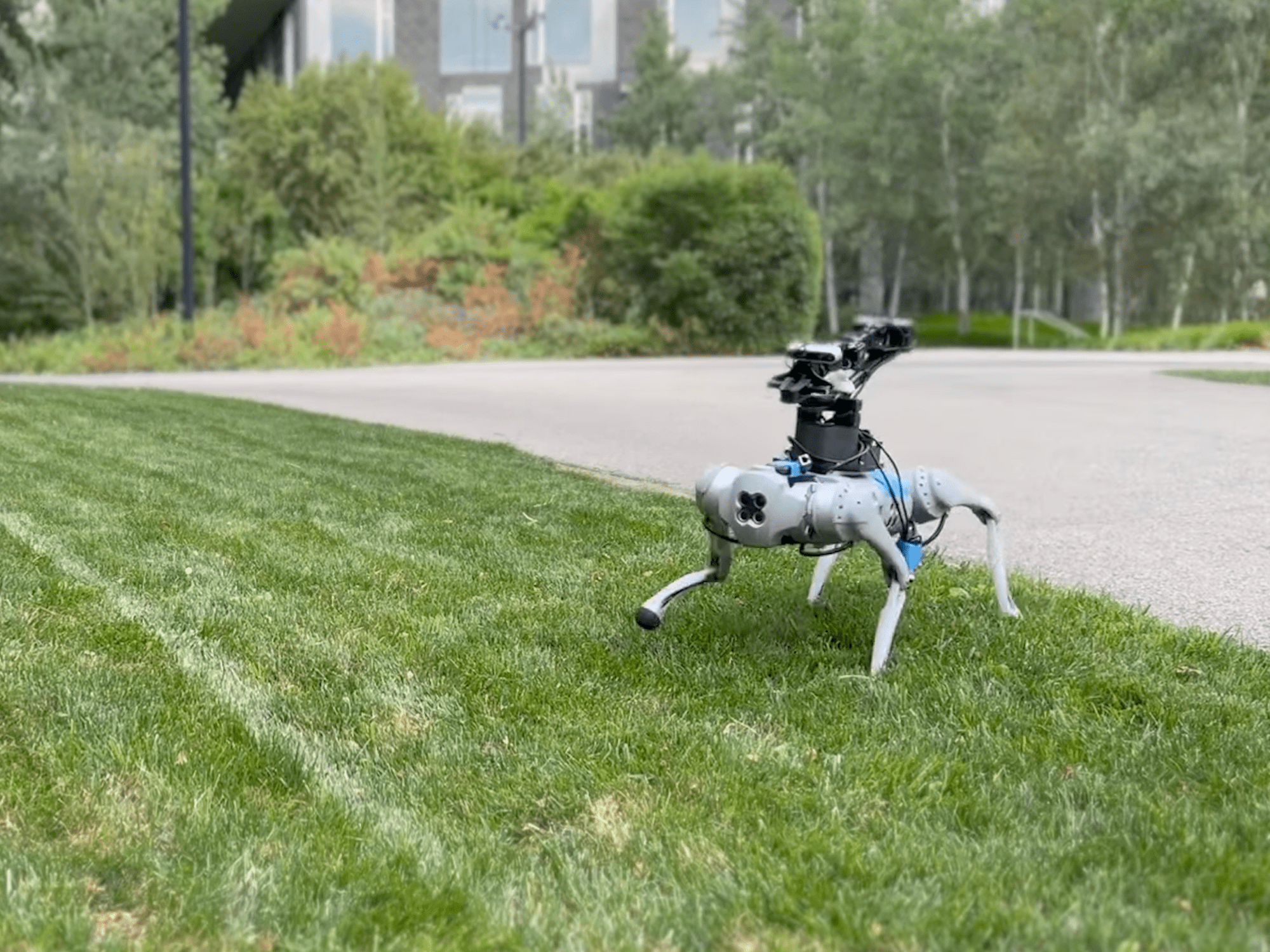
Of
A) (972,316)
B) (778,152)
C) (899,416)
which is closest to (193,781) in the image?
(899,416)

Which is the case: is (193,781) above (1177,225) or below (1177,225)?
below

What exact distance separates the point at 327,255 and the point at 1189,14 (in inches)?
974

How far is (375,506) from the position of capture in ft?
21.7

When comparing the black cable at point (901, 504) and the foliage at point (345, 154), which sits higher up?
the foliage at point (345, 154)

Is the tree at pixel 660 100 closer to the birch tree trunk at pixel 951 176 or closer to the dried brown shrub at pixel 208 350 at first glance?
the birch tree trunk at pixel 951 176

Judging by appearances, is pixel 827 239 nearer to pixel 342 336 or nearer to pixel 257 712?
pixel 342 336

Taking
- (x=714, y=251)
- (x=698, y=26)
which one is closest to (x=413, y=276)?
(x=714, y=251)

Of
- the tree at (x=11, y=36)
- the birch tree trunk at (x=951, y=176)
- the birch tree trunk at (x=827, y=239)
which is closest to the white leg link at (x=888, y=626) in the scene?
the tree at (x=11, y=36)

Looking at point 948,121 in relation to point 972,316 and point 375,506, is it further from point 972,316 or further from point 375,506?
point 375,506

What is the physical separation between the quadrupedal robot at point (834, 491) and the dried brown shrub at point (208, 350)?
68.8ft

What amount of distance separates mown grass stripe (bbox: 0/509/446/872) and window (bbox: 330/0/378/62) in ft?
142

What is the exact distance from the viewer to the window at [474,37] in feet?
169

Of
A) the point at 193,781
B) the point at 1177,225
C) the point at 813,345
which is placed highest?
the point at 1177,225

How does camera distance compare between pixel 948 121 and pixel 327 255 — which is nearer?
pixel 327 255
